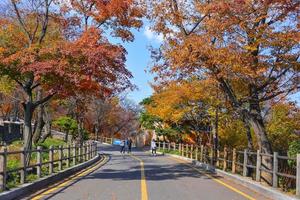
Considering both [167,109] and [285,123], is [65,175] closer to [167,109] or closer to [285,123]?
[285,123]

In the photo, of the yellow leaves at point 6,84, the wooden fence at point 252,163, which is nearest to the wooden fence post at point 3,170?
the wooden fence at point 252,163

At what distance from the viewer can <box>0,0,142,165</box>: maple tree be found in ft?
58.0

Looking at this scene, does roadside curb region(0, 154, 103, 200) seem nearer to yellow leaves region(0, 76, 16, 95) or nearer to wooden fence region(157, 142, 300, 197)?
yellow leaves region(0, 76, 16, 95)

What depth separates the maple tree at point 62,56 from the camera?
17672 mm

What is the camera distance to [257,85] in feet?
68.3

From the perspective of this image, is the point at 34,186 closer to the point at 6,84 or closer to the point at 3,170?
the point at 3,170

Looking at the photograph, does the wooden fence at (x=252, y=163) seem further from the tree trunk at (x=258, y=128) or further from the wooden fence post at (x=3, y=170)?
the wooden fence post at (x=3, y=170)

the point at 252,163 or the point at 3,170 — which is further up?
the point at 3,170

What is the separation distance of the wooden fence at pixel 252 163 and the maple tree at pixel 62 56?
603 centimetres

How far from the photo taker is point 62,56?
1788cm

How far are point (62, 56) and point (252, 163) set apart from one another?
34.8ft

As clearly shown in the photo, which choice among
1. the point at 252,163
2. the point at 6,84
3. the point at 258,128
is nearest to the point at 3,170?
the point at 258,128

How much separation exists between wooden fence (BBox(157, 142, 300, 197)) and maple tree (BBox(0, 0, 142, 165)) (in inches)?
238

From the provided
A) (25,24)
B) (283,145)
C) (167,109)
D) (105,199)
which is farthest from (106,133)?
(105,199)
